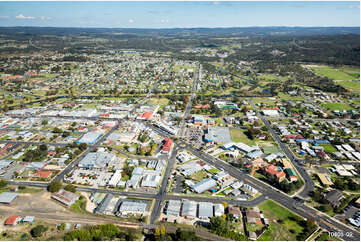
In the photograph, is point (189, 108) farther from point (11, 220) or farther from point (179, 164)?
point (11, 220)

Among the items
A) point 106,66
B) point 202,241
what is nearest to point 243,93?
point 202,241

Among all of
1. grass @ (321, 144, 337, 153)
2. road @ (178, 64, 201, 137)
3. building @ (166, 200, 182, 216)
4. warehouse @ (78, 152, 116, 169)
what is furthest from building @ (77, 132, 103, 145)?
grass @ (321, 144, 337, 153)

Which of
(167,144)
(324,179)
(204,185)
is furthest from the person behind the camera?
(167,144)

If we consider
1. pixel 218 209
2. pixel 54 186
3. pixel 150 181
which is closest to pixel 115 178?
pixel 150 181

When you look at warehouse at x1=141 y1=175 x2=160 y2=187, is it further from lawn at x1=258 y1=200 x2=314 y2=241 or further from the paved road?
the paved road

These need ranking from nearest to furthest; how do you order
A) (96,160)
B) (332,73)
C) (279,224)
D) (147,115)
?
(279,224)
(96,160)
(147,115)
(332,73)

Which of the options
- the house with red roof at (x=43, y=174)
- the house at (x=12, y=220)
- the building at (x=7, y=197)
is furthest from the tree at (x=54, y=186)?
the house at (x=12, y=220)
